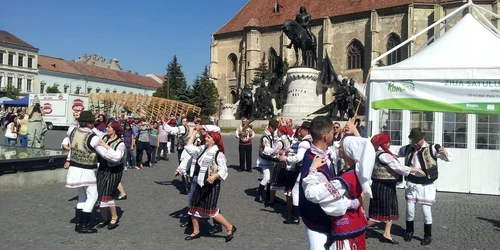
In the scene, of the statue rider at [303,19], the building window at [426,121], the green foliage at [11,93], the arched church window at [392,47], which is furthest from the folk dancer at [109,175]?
the green foliage at [11,93]

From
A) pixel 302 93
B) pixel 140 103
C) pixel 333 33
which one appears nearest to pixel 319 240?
pixel 302 93

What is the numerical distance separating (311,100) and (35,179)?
20.3 m

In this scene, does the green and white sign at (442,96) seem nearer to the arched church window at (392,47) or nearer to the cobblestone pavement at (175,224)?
the cobblestone pavement at (175,224)

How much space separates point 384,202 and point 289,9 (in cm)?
5501

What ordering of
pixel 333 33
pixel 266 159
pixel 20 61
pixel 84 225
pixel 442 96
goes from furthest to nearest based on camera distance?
pixel 20 61
pixel 333 33
pixel 442 96
pixel 266 159
pixel 84 225

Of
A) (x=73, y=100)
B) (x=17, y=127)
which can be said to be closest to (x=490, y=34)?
(x=17, y=127)

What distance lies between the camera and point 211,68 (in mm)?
64125

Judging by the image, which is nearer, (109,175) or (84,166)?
(84,166)

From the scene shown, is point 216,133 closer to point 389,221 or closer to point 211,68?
point 389,221

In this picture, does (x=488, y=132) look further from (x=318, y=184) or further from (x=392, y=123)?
(x=318, y=184)

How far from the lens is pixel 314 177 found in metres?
3.00

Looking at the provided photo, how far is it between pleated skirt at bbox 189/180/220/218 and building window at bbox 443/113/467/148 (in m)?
7.05

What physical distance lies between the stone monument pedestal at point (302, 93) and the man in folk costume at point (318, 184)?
23.8 meters

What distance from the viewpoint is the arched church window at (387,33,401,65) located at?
45.7m
